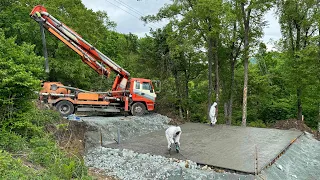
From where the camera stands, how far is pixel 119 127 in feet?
36.4

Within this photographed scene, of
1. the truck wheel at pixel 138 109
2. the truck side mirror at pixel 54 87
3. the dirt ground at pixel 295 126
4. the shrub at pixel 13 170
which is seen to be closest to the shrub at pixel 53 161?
the shrub at pixel 13 170

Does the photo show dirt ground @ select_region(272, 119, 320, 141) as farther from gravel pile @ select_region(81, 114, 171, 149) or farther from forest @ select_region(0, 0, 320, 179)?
gravel pile @ select_region(81, 114, 171, 149)

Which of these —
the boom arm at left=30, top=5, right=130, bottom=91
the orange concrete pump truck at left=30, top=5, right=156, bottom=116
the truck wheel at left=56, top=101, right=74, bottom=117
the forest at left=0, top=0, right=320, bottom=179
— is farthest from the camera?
the forest at left=0, top=0, right=320, bottom=179

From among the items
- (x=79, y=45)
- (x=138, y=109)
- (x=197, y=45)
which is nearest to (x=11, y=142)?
(x=79, y=45)

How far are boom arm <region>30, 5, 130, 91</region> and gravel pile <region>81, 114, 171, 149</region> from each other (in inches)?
95.2

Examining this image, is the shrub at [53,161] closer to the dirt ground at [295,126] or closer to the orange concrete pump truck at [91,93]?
the orange concrete pump truck at [91,93]

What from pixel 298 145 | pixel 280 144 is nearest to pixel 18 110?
pixel 280 144

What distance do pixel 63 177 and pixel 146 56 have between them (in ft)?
40.4

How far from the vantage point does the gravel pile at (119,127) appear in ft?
32.3

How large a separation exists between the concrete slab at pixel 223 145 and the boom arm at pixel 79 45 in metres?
3.90

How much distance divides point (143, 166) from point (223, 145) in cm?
324

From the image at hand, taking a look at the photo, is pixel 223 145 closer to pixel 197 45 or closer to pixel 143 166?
pixel 143 166

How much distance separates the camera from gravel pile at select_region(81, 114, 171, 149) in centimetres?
984

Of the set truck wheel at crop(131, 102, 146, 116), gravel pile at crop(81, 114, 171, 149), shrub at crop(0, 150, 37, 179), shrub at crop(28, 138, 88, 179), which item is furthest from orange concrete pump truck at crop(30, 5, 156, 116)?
shrub at crop(0, 150, 37, 179)
